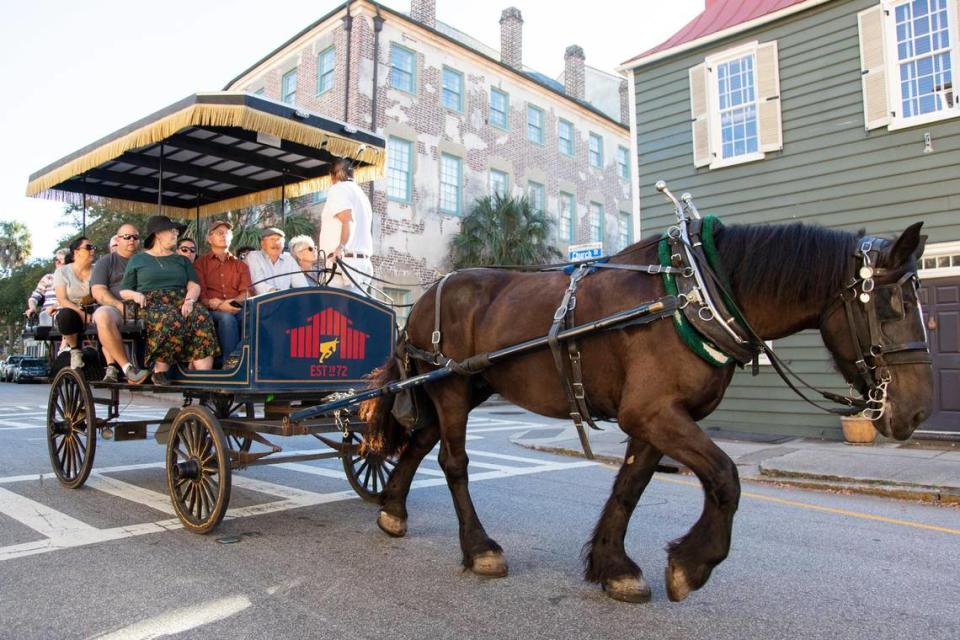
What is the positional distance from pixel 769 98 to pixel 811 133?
0.95 m

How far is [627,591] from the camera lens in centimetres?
346

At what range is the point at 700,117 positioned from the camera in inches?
487

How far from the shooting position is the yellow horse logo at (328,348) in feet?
18.0

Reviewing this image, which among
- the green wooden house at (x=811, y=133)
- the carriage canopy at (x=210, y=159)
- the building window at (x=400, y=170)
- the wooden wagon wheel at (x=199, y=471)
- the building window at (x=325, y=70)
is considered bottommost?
the wooden wagon wheel at (x=199, y=471)

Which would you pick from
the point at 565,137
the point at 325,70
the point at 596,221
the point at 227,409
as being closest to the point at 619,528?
the point at 227,409

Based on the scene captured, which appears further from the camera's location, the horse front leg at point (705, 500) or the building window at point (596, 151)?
the building window at point (596, 151)

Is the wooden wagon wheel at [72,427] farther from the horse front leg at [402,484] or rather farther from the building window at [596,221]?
the building window at [596,221]

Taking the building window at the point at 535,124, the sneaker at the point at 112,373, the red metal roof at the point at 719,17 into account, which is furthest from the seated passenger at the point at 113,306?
the building window at the point at 535,124

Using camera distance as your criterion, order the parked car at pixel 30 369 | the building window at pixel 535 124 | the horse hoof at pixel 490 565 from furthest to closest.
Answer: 1. the parked car at pixel 30 369
2. the building window at pixel 535 124
3. the horse hoof at pixel 490 565

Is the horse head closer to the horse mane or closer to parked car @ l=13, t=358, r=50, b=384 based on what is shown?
the horse mane

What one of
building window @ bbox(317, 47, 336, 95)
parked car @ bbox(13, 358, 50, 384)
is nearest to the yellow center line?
building window @ bbox(317, 47, 336, 95)

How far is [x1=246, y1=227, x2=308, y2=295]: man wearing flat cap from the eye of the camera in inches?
263

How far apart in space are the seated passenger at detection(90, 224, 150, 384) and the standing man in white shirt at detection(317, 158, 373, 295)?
1833 millimetres

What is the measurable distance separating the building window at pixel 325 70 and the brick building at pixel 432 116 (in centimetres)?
5
